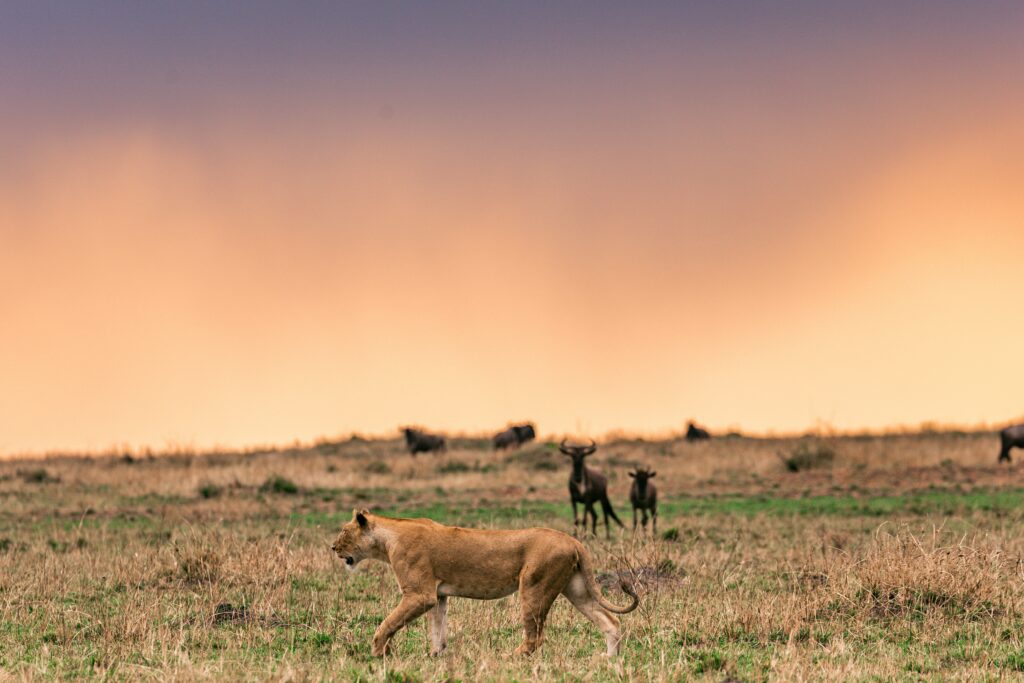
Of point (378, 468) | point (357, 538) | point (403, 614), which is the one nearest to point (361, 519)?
point (357, 538)

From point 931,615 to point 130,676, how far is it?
7779mm

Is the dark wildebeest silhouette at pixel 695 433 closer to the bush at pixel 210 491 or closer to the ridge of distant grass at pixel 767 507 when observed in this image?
the ridge of distant grass at pixel 767 507

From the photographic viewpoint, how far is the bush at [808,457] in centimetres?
3825

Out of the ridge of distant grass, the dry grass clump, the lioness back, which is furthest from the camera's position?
the ridge of distant grass

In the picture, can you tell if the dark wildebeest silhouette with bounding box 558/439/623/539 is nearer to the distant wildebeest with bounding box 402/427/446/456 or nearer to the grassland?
the grassland

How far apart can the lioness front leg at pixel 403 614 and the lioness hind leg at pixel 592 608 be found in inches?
46.9

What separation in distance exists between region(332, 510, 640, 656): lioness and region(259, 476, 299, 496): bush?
22.1 metres

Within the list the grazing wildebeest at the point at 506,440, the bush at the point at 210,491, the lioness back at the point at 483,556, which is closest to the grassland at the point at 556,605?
the lioness back at the point at 483,556

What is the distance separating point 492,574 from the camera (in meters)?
9.75

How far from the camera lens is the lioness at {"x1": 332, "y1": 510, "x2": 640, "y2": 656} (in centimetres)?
955

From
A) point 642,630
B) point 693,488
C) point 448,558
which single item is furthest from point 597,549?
point 693,488

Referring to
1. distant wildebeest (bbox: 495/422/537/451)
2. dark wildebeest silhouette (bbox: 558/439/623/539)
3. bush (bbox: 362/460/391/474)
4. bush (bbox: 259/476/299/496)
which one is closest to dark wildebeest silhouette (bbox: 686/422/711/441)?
distant wildebeest (bbox: 495/422/537/451)

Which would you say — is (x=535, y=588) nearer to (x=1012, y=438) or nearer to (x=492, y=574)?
(x=492, y=574)

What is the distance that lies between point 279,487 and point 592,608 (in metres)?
23.3
